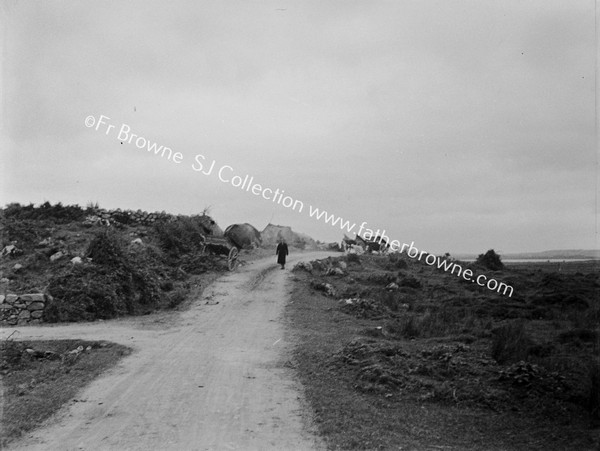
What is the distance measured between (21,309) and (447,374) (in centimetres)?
1344

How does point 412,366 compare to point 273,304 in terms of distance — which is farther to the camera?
point 273,304

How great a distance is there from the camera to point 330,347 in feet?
37.8

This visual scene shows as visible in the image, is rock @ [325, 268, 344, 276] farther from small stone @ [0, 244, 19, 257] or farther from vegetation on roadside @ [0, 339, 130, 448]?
small stone @ [0, 244, 19, 257]

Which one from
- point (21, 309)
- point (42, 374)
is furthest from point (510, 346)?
point (21, 309)

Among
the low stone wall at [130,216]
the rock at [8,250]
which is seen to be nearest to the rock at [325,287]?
the low stone wall at [130,216]

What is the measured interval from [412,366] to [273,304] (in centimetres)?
881

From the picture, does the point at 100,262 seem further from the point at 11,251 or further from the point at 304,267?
the point at 304,267

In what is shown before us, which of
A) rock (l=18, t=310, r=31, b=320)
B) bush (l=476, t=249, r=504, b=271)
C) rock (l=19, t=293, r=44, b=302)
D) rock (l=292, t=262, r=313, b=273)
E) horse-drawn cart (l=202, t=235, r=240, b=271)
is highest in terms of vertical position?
bush (l=476, t=249, r=504, b=271)

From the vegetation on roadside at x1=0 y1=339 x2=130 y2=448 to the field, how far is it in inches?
168

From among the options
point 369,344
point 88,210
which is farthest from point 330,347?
point 88,210

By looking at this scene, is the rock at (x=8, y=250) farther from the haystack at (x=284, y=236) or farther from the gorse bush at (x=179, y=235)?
the haystack at (x=284, y=236)

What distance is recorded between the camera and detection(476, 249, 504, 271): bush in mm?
34500

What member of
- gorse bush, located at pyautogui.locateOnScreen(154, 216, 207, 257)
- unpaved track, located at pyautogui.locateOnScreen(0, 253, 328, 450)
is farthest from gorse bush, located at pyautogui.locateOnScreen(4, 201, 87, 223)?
unpaved track, located at pyautogui.locateOnScreen(0, 253, 328, 450)

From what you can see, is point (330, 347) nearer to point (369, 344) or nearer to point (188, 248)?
point (369, 344)
